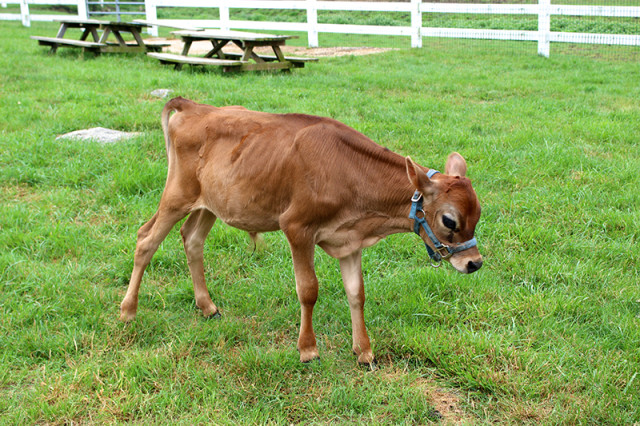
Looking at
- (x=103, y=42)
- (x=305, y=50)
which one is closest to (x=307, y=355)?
(x=103, y=42)

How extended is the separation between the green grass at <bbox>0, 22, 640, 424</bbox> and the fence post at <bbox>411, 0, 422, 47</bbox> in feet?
26.7

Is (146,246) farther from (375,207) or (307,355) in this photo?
(375,207)

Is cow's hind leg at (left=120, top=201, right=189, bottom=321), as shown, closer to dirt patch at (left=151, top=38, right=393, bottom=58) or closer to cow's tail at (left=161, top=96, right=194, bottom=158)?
cow's tail at (left=161, top=96, right=194, bottom=158)

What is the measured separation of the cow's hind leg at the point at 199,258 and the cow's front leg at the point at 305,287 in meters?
0.83

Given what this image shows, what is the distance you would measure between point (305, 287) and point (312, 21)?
48.6 ft

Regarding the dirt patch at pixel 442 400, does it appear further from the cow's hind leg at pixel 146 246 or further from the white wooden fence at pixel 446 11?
the white wooden fence at pixel 446 11

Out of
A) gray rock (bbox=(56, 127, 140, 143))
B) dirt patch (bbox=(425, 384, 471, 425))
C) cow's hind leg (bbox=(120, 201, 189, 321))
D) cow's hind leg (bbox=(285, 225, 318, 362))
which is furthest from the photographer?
gray rock (bbox=(56, 127, 140, 143))

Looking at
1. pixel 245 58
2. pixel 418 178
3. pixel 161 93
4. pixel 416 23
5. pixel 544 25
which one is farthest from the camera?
pixel 416 23

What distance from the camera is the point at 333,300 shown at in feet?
14.6

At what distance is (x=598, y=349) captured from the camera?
377 centimetres

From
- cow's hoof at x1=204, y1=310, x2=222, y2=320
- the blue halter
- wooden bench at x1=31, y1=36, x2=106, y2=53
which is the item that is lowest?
cow's hoof at x1=204, y1=310, x2=222, y2=320

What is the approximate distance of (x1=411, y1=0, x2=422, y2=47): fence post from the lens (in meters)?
15.6

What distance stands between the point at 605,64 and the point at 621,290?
10.5 metres

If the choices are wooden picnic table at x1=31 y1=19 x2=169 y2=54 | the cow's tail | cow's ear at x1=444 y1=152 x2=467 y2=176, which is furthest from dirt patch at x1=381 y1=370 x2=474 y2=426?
wooden picnic table at x1=31 y1=19 x2=169 y2=54
